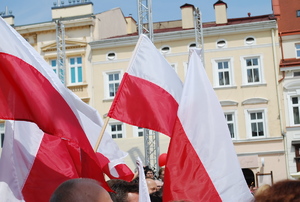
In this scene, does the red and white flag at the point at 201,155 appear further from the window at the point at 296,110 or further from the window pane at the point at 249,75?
the window pane at the point at 249,75

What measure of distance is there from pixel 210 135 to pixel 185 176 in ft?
1.86

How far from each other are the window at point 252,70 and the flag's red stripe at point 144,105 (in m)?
24.6

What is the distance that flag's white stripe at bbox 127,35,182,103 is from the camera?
7098mm

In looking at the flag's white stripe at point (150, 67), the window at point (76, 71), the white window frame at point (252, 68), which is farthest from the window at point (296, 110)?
the flag's white stripe at point (150, 67)

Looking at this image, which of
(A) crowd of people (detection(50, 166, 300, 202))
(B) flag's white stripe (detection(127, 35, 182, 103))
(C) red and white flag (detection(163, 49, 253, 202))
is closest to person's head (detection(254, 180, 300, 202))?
(A) crowd of people (detection(50, 166, 300, 202))

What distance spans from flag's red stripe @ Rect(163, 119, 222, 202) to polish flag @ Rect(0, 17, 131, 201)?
2.29 feet

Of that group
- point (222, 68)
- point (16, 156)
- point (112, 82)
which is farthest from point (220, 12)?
point (16, 156)

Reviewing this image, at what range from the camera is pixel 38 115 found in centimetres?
538

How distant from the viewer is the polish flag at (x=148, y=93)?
265 inches

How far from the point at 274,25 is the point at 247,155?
675 centimetres

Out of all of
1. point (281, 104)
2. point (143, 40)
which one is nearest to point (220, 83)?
point (281, 104)

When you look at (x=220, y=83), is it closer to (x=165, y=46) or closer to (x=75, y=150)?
(x=165, y=46)

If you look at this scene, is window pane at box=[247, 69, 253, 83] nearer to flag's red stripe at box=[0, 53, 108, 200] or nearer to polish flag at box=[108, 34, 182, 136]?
polish flag at box=[108, 34, 182, 136]

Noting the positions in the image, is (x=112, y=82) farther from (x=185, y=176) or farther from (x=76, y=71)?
(x=185, y=176)
